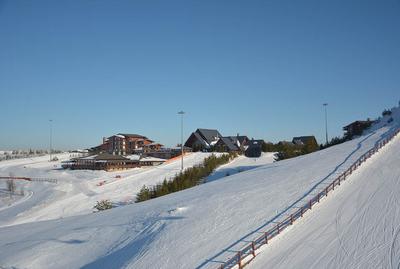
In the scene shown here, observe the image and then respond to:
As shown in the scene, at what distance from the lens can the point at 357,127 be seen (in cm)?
6906

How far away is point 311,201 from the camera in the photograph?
23172mm

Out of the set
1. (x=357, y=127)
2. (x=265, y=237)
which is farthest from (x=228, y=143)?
(x=265, y=237)

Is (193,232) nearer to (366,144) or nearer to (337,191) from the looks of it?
(337,191)

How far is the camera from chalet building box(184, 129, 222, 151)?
97412 millimetres

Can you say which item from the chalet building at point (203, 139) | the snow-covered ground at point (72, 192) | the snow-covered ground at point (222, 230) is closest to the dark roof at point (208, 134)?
the chalet building at point (203, 139)

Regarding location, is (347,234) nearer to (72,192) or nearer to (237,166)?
(72,192)

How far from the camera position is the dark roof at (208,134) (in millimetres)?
99938

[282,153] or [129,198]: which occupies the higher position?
[282,153]

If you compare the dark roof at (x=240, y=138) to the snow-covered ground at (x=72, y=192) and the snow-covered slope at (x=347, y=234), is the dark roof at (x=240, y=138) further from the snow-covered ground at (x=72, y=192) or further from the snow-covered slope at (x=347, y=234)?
the snow-covered slope at (x=347, y=234)

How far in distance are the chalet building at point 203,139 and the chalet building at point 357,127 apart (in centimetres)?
3502

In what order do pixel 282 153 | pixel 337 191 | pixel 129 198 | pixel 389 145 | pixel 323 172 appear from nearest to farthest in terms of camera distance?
1. pixel 337 191
2. pixel 323 172
3. pixel 389 145
4. pixel 129 198
5. pixel 282 153

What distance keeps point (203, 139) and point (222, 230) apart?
Result: 79.2m

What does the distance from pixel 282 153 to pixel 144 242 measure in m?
40.0

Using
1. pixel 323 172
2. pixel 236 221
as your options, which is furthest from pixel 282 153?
pixel 236 221
